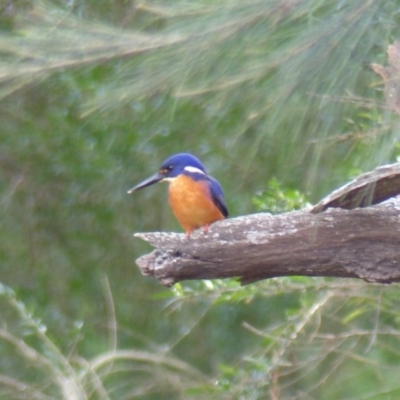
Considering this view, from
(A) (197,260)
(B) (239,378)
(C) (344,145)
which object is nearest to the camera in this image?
(A) (197,260)

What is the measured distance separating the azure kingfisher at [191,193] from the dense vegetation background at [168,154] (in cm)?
16

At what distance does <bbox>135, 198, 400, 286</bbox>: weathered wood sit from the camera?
5.93 ft

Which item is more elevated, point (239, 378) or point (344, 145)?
point (344, 145)

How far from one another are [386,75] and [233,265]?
0.51 metres

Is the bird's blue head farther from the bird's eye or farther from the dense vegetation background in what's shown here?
the dense vegetation background

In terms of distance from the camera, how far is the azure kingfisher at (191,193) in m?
2.64

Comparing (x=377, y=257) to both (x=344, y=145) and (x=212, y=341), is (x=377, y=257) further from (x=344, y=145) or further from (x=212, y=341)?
(x=212, y=341)

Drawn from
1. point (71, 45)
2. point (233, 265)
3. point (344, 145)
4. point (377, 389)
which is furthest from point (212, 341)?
point (71, 45)

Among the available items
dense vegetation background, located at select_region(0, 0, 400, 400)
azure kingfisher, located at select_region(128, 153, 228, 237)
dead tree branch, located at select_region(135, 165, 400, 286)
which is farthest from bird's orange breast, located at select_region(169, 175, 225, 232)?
dead tree branch, located at select_region(135, 165, 400, 286)

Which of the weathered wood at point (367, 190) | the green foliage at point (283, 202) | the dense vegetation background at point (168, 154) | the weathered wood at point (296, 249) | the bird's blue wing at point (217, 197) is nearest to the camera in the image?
the dense vegetation background at point (168, 154)

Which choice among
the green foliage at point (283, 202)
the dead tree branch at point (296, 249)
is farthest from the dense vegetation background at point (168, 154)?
the dead tree branch at point (296, 249)

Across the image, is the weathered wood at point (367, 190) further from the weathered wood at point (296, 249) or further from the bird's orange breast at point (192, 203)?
the bird's orange breast at point (192, 203)

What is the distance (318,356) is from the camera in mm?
3510

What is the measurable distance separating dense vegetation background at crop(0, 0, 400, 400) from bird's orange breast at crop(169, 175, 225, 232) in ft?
0.54
